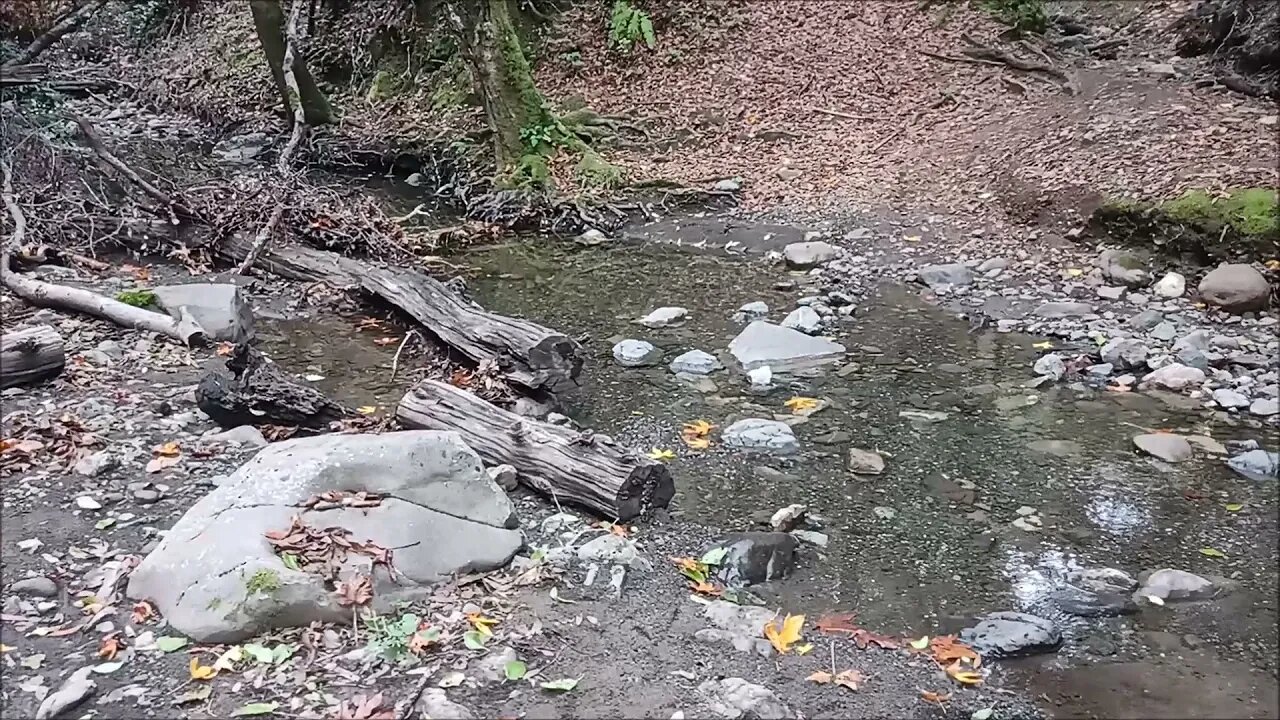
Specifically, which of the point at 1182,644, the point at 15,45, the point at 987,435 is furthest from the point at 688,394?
the point at 15,45

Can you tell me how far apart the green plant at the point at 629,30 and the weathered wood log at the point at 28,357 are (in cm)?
909

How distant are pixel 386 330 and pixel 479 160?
4.49 m

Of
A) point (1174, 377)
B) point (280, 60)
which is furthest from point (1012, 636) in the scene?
point (280, 60)

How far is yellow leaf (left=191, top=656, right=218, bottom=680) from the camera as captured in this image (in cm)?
277

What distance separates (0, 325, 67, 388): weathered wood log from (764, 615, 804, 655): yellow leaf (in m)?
3.72

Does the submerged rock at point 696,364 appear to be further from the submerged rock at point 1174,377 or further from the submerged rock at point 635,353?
the submerged rock at point 1174,377

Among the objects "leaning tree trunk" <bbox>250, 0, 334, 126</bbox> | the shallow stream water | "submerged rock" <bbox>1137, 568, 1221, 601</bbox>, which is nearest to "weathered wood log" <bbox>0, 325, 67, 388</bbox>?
the shallow stream water

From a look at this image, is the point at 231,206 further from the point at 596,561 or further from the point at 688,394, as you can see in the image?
the point at 596,561

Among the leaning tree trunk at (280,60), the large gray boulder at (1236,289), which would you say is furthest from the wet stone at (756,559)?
the leaning tree trunk at (280,60)

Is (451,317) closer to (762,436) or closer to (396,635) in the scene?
(762,436)

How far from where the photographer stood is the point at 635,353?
598 centimetres

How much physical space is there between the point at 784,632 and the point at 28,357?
380cm

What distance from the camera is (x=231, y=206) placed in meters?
7.38

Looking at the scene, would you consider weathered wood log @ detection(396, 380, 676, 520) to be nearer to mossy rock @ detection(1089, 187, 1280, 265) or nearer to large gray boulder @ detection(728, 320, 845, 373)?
large gray boulder @ detection(728, 320, 845, 373)
